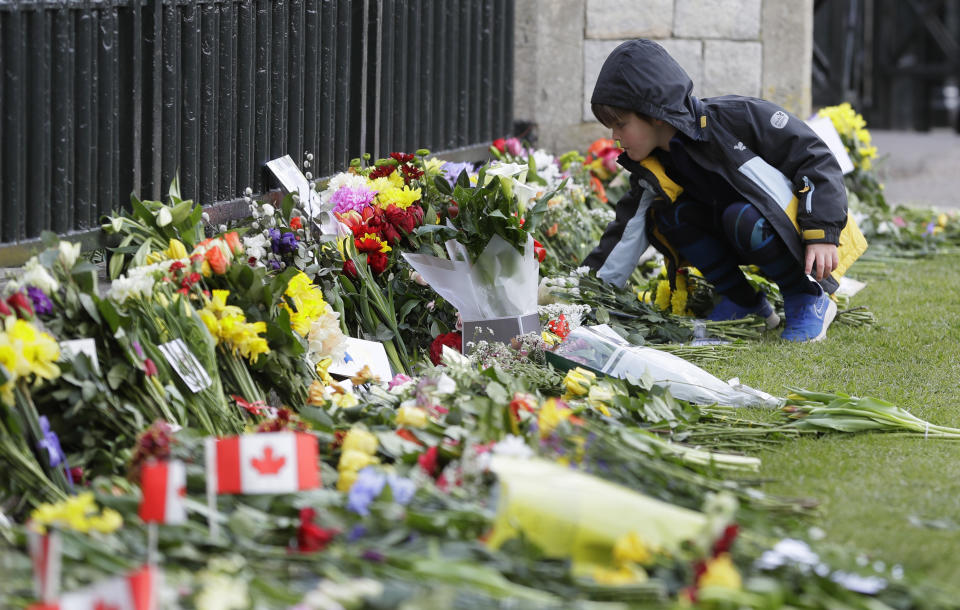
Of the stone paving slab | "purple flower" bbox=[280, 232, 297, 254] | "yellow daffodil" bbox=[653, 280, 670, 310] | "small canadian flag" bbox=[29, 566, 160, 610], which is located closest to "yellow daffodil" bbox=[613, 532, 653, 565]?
"small canadian flag" bbox=[29, 566, 160, 610]

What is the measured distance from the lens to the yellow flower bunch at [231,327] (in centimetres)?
247

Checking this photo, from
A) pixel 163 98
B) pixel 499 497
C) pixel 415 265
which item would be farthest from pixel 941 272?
pixel 499 497

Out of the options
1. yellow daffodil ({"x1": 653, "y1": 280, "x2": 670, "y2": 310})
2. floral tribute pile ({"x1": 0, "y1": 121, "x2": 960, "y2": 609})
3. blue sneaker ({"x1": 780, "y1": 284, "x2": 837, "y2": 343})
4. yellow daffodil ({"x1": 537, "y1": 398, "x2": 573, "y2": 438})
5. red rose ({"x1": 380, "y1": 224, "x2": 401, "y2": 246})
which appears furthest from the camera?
yellow daffodil ({"x1": 653, "y1": 280, "x2": 670, "y2": 310})

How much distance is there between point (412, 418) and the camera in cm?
228

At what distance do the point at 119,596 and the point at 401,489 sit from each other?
0.53m

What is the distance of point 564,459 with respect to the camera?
6.64ft

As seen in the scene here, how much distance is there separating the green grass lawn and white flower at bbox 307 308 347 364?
1.02 meters

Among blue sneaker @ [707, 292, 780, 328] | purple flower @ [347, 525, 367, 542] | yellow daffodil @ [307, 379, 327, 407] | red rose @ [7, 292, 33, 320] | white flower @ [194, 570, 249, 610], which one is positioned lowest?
blue sneaker @ [707, 292, 780, 328]

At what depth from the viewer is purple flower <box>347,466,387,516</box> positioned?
188cm

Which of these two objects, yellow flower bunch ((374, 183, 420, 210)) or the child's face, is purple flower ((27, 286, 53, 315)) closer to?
yellow flower bunch ((374, 183, 420, 210))

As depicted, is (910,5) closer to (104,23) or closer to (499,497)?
(104,23)

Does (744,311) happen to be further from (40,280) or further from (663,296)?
(40,280)

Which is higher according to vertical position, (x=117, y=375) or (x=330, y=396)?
(x=117, y=375)

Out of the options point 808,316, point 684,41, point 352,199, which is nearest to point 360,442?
point 352,199
